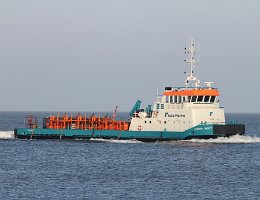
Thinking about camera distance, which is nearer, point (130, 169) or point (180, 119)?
point (130, 169)

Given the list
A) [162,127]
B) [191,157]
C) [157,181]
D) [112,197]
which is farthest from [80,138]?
[112,197]

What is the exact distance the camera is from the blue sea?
53.8m

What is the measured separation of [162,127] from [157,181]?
2575 cm

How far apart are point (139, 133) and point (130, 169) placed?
19889mm

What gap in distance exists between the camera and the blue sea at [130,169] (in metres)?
53.8

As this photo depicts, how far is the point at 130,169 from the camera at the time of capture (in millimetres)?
66500

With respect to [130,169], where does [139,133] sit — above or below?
above

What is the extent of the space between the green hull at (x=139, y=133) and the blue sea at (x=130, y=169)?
797 millimetres

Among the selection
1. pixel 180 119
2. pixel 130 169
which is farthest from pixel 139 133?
pixel 130 169

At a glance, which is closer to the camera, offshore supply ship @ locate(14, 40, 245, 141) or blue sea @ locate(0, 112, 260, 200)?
blue sea @ locate(0, 112, 260, 200)

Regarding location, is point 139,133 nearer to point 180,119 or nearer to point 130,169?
point 180,119

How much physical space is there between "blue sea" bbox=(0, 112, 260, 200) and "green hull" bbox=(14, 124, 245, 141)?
0.80 metres

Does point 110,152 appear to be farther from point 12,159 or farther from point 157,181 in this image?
point 157,181

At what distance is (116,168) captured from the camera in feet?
221
